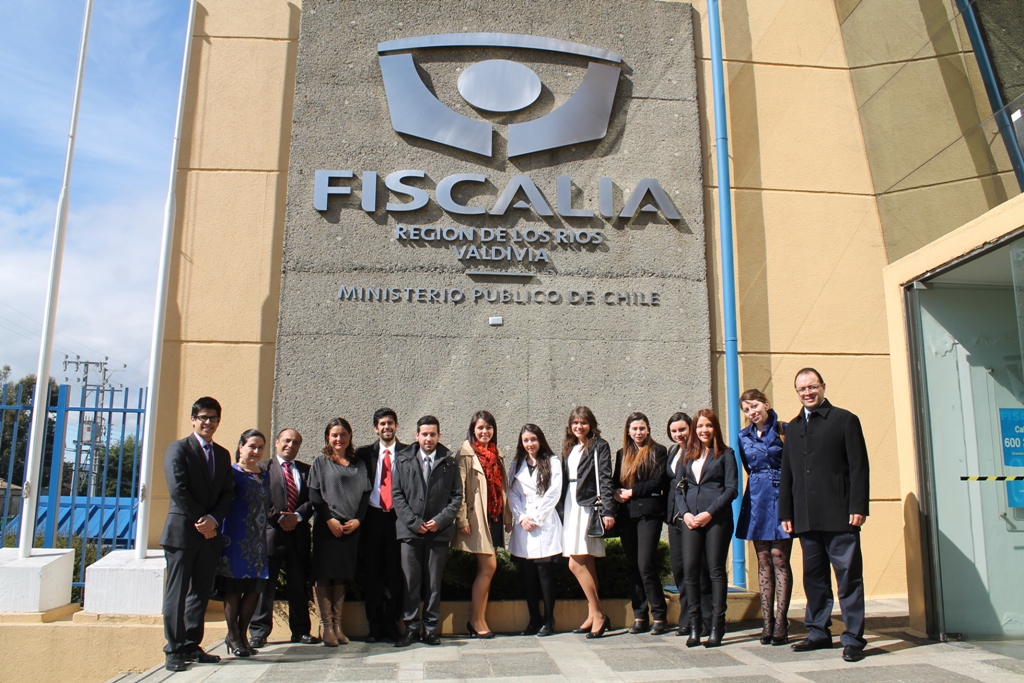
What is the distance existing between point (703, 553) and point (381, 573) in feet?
7.47

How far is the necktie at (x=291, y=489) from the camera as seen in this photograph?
18.3 ft

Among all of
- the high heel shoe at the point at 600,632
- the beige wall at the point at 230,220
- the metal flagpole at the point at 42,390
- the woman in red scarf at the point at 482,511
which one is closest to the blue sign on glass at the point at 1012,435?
the high heel shoe at the point at 600,632

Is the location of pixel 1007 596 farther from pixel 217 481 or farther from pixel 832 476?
pixel 217 481

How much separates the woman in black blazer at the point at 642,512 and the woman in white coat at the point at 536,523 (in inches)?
19.2

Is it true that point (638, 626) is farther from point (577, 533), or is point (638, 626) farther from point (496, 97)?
point (496, 97)

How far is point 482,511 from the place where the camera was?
18.9 ft

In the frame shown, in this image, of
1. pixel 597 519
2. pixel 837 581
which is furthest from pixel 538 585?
pixel 837 581

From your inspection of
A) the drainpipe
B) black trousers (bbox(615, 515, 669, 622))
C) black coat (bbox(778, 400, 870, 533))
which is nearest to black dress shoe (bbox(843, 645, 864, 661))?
black coat (bbox(778, 400, 870, 533))

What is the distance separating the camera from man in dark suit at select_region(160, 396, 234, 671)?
4.74m

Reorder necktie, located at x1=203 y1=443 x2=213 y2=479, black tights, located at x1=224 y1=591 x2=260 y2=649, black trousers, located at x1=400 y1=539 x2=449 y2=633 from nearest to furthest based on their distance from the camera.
→ necktie, located at x1=203 y1=443 x2=213 y2=479
black tights, located at x1=224 y1=591 x2=260 y2=649
black trousers, located at x1=400 y1=539 x2=449 y2=633

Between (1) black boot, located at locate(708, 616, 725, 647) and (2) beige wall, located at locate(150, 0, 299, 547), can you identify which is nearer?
(1) black boot, located at locate(708, 616, 725, 647)

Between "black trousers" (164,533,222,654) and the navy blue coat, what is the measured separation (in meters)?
3.43

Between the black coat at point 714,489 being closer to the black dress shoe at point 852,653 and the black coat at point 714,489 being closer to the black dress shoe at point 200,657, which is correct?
the black dress shoe at point 852,653

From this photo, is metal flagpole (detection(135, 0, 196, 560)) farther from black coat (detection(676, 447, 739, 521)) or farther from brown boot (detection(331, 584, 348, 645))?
black coat (detection(676, 447, 739, 521))
